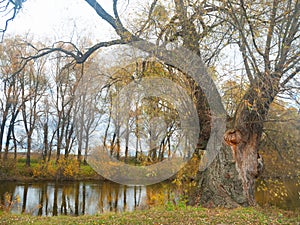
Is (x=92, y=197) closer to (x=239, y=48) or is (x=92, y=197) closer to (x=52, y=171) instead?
(x=52, y=171)

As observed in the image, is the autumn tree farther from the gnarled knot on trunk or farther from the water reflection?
the water reflection

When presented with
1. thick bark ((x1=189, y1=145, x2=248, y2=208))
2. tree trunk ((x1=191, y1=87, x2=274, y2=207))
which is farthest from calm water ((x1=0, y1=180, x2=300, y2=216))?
thick bark ((x1=189, y1=145, x2=248, y2=208))

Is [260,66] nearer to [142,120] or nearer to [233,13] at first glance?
[233,13]

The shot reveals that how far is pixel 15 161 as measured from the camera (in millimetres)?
19391

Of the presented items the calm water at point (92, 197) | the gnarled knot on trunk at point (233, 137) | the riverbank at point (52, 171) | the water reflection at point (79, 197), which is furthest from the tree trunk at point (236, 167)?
the riverbank at point (52, 171)

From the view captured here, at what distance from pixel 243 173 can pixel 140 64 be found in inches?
149

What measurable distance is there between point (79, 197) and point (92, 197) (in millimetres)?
642

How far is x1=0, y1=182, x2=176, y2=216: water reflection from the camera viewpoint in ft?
36.4

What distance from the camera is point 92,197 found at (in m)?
13.8

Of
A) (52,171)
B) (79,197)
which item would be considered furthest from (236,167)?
(52,171)

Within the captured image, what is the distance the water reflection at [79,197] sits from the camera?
11.1 m

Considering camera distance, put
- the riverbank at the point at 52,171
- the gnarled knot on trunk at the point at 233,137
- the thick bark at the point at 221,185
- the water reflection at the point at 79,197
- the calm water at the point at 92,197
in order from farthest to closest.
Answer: the riverbank at the point at 52,171 < the water reflection at the point at 79,197 < the calm water at the point at 92,197 < the gnarled knot on trunk at the point at 233,137 < the thick bark at the point at 221,185

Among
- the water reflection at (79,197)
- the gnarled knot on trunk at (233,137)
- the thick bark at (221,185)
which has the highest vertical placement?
the gnarled knot on trunk at (233,137)

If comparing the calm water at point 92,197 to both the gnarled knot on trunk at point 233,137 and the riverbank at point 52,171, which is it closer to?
the riverbank at point 52,171
